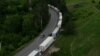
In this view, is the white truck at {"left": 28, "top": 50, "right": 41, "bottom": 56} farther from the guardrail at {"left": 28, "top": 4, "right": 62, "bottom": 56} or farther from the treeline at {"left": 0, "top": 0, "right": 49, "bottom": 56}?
the treeline at {"left": 0, "top": 0, "right": 49, "bottom": 56}

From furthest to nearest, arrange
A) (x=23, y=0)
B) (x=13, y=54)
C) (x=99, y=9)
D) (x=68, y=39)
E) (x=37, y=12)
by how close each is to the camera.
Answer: (x=99, y=9), (x=23, y=0), (x=37, y=12), (x=68, y=39), (x=13, y=54)

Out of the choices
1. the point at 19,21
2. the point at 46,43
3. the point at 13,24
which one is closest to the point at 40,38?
the point at 46,43

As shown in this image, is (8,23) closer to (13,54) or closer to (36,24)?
(36,24)

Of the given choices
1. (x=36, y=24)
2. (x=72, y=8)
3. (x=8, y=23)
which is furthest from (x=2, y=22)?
(x=72, y=8)

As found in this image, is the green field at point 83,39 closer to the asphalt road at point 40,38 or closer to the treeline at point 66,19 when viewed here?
the treeline at point 66,19

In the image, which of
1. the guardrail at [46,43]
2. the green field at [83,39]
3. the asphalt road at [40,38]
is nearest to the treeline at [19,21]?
the asphalt road at [40,38]
